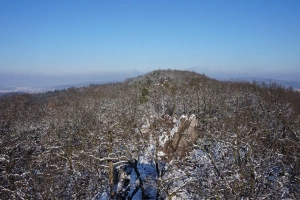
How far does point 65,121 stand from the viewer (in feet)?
129

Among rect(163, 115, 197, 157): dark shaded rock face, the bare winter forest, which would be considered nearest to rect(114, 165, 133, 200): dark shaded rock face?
the bare winter forest

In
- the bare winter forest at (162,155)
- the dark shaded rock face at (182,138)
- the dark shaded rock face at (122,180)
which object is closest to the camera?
the bare winter forest at (162,155)

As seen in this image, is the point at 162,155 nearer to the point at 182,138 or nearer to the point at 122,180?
the point at 182,138

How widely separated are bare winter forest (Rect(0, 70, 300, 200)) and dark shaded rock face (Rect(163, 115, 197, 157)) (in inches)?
5.1

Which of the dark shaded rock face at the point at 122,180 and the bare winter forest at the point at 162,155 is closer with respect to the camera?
the bare winter forest at the point at 162,155

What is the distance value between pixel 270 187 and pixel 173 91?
158 feet

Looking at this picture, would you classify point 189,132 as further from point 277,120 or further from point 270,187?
point 270,187

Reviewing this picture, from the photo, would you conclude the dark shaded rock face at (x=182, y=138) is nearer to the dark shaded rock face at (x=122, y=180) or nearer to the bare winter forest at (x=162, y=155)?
the bare winter forest at (x=162, y=155)

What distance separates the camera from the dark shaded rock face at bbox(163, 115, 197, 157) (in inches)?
1070

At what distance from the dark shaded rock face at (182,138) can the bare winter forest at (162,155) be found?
13 centimetres

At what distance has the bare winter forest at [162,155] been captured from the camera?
13938 mm

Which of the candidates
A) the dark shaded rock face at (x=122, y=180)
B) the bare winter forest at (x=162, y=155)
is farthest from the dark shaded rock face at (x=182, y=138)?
the dark shaded rock face at (x=122, y=180)

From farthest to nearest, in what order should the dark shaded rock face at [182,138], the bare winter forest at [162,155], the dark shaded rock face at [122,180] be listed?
the dark shaded rock face at [182,138]
the dark shaded rock face at [122,180]
the bare winter forest at [162,155]

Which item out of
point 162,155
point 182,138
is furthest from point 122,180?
point 182,138
